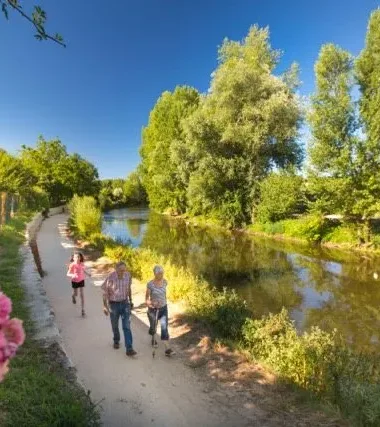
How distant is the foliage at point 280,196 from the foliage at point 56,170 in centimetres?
3430

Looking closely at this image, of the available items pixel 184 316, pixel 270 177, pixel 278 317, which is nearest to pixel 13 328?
pixel 278 317

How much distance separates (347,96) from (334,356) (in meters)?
19.6

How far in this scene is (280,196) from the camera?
30.5 meters

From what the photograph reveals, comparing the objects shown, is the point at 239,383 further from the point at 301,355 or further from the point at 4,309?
the point at 4,309

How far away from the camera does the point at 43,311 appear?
888cm

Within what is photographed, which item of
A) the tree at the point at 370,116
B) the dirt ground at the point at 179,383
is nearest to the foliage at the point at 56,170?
the tree at the point at 370,116

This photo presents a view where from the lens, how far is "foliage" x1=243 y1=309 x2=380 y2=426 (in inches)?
233

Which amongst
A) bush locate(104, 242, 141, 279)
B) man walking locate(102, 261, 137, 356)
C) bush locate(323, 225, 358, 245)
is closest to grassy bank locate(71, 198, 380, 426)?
man walking locate(102, 261, 137, 356)

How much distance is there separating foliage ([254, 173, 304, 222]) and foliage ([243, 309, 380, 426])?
21.8m

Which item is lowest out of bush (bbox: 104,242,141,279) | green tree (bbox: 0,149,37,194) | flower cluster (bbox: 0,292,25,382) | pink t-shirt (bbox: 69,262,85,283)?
bush (bbox: 104,242,141,279)

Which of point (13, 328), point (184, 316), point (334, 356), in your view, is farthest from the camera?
point (184, 316)

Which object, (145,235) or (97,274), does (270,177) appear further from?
(97,274)

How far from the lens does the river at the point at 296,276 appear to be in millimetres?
12664

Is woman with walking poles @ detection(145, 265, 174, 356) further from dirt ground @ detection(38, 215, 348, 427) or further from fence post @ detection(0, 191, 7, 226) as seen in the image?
fence post @ detection(0, 191, 7, 226)
